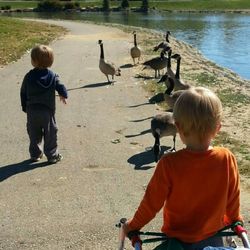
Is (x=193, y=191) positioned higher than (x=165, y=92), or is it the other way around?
(x=193, y=191)

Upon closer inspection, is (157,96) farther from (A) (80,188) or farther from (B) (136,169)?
(A) (80,188)

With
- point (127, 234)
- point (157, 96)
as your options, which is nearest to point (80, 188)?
point (127, 234)

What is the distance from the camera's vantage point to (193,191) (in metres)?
2.95

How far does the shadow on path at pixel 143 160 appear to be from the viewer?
749 centimetres

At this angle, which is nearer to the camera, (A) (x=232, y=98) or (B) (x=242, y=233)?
(B) (x=242, y=233)

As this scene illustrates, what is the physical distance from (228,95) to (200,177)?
409 inches

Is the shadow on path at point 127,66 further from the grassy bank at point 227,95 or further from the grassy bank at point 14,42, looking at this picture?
the grassy bank at point 14,42

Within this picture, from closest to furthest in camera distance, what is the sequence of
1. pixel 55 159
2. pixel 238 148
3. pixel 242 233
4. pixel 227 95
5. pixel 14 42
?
pixel 242 233 < pixel 55 159 < pixel 238 148 < pixel 227 95 < pixel 14 42

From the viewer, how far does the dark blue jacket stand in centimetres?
704

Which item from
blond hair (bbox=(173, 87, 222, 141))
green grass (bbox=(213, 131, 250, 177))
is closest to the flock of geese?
green grass (bbox=(213, 131, 250, 177))

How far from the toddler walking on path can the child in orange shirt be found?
13.9 feet

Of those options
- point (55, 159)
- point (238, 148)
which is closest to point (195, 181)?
point (55, 159)

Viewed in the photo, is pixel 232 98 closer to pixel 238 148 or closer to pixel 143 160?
pixel 238 148

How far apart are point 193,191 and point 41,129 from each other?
A: 4.93 meters
